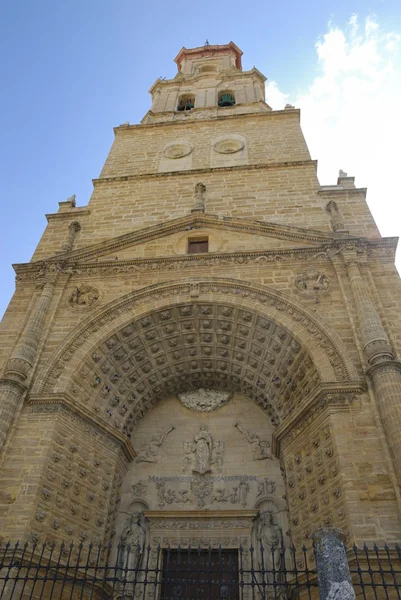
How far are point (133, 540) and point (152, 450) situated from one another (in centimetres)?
176

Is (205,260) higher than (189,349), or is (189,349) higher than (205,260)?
(205,260)

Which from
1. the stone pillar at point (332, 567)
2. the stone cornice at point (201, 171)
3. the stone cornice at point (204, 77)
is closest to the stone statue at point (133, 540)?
the stone pillar at point (332, 567)

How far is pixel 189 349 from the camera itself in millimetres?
10602

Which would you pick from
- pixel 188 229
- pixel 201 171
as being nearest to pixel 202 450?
pixel 188 229

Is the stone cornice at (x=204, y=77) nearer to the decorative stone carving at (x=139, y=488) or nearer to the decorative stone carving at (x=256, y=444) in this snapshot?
the decorative stone carving at (x=256, y=444)

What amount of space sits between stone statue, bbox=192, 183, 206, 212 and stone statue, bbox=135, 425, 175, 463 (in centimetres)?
569

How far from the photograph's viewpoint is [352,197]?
1240cm

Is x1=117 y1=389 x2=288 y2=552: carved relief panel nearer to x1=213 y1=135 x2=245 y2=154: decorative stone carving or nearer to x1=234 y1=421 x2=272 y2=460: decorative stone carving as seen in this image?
x1=234 y1=421 x2=272 y2=460: decorative stone carving

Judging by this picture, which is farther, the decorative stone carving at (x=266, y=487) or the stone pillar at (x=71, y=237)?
the stone pillar at (x=71, y=237)

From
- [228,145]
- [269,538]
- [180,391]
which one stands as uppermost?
[228,145]

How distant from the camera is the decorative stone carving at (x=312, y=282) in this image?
32.2 feet

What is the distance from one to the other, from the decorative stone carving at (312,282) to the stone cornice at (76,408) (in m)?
4.65

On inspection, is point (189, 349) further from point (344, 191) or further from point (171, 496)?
point (344, 191)

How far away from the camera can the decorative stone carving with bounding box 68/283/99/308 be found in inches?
412
